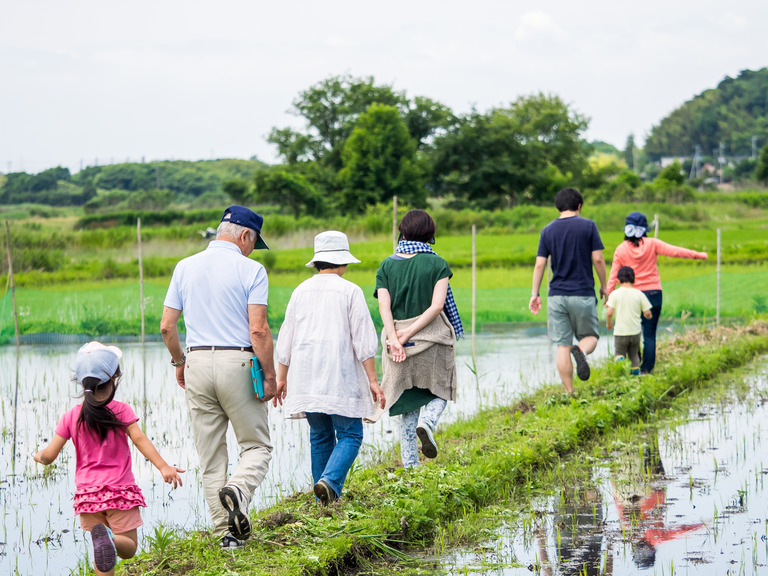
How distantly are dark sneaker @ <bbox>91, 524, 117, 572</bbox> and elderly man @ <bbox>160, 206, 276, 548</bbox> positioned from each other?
2.84 ft

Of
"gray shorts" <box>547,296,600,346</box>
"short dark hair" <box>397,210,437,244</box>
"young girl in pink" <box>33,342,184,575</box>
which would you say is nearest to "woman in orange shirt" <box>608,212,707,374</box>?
"gray shorts" <box>547,296,600,346</box>

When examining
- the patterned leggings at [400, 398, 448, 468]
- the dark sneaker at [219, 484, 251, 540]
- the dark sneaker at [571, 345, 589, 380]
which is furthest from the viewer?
the dark sneaker at [571, 345, 589, 380]

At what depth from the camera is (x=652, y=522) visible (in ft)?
16.9

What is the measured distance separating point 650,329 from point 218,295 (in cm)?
602

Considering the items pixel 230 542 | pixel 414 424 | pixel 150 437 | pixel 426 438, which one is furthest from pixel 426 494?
pixel 150 437

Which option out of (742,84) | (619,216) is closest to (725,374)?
(619,216)

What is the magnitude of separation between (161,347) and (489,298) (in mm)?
8371

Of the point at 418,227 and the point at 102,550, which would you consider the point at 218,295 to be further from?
the point at 418,227

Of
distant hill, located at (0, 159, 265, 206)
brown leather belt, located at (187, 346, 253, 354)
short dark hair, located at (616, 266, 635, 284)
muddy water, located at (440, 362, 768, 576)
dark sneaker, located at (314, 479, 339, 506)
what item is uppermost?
distant hill, located at (0, 159, 265, 206)

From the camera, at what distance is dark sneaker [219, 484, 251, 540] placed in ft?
14.5

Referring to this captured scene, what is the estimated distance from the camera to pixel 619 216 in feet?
126

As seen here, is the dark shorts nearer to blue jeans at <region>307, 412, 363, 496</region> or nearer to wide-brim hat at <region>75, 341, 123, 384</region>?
blue jeans at <region>307, 412, 363, 496</region>

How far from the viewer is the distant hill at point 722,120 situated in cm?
12269

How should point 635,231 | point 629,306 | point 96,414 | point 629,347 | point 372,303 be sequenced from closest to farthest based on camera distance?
1. point 96,414
2. point 629,306
3. point 635,231
4. point 629,347
5. point 372,303
